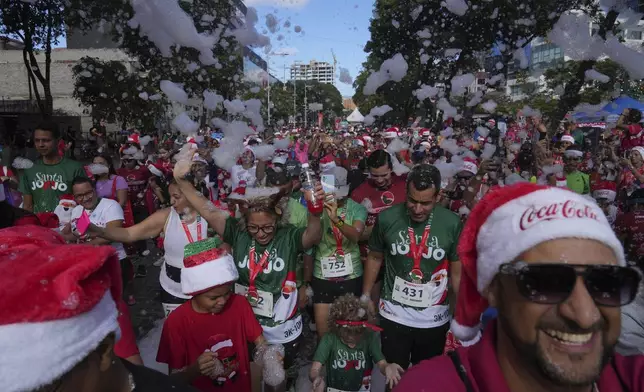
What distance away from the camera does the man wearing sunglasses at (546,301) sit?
1251 mm

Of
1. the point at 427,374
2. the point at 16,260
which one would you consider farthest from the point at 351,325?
the point at 16,260

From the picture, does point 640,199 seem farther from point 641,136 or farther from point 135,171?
point 135,171

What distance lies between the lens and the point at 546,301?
127 cm

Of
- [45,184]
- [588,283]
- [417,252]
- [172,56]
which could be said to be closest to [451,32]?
[172,56]

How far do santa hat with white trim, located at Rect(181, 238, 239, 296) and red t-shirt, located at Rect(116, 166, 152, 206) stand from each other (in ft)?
18.2

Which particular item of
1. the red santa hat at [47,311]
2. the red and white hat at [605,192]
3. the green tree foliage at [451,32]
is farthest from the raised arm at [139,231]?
the green tree foliage at [451,32]

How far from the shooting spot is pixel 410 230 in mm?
3572

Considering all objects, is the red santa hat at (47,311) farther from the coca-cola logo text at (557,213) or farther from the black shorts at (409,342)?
the black shorts at (409,342)

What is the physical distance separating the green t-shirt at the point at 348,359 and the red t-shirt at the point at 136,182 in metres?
5.51

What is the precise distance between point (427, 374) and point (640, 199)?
184 inches

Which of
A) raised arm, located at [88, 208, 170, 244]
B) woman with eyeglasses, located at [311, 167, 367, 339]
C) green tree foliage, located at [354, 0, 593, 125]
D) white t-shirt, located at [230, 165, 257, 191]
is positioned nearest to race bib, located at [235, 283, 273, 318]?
woman with eyeglasses, located at [311, 167, 367, 339]

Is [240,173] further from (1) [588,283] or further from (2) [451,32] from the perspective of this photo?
(2) [451,32]

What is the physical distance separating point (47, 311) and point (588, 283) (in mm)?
1343

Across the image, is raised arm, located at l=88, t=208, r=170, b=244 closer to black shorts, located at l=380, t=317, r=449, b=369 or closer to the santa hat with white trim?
the santa hat with white trim
